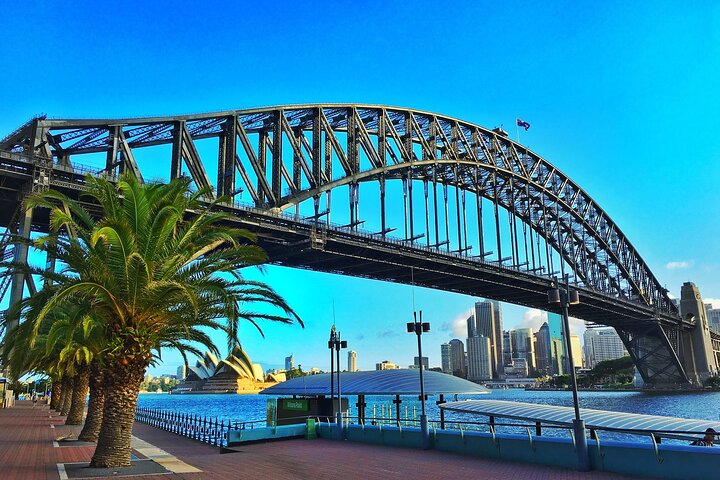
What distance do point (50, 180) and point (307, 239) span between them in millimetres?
22916

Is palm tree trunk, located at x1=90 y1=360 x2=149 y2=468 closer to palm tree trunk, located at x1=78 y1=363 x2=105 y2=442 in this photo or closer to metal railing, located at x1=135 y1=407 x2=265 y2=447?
palm tree trunk, located at x1=78 y1=363 x2=105 y2=442

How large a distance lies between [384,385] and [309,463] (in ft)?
45.5

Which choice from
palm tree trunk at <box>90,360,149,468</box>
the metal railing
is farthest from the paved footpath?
the metal railing

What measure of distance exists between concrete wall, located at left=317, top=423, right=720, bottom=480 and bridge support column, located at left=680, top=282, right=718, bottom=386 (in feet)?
406

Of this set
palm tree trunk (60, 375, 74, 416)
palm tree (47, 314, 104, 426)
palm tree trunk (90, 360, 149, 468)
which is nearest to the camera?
palm tree trunk (90, 360, 149, 468)

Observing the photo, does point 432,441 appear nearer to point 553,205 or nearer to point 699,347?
point 553,205

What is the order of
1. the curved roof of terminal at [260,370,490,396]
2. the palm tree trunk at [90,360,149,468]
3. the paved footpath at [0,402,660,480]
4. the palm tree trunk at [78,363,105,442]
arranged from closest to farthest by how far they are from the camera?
the paved footpath at [0,402,660,480]
the palm tree trunk at [90,360,149,468]
the palm tree trunk at [78,363,105,442]
the curved roof of terminal at [260,370,490,396]

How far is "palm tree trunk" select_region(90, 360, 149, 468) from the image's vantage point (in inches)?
684

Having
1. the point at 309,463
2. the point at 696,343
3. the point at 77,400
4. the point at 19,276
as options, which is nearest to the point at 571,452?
the point at 309,463

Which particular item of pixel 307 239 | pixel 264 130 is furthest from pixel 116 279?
pixel 264 130

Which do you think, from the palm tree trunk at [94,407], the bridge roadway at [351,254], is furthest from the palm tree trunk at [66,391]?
the palm tree trunk at [94,407]

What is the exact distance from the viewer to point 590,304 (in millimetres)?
99375

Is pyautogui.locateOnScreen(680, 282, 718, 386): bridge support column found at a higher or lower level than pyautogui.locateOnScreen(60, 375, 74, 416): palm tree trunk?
higher

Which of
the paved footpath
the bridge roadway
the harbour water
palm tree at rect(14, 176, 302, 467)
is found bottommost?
the harbour water
